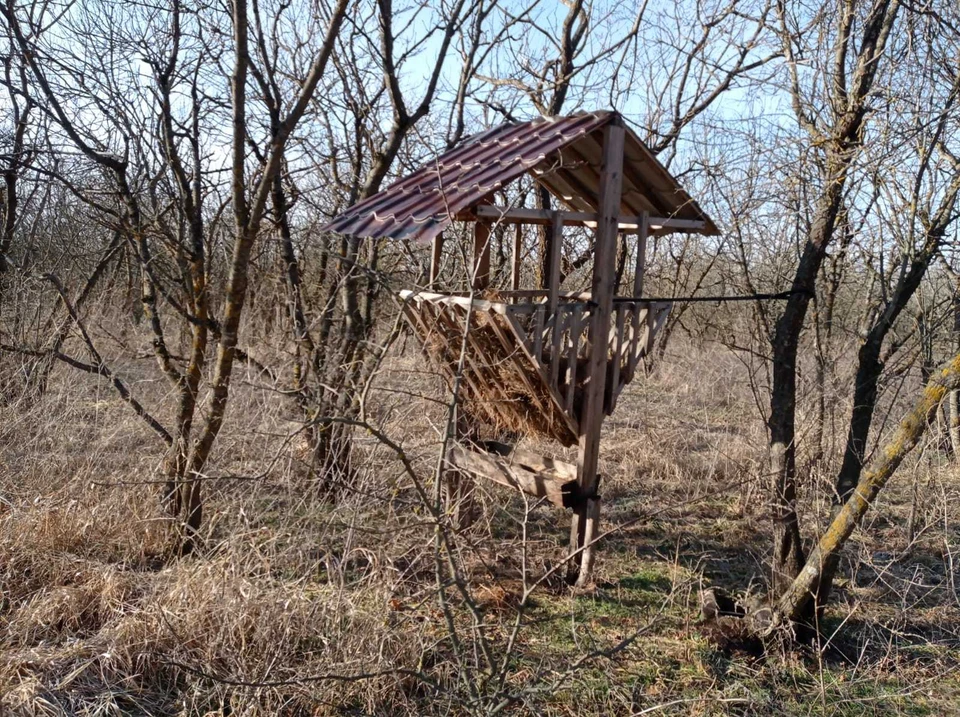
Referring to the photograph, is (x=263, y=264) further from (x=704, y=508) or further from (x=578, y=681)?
(x=578, y=681)

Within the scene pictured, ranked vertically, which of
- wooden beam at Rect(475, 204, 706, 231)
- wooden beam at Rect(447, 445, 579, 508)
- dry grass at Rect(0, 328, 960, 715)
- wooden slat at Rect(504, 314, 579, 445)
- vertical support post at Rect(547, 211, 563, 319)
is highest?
wooden beam at Rect(475, 204, 706, 231)

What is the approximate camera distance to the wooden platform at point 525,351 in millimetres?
3928

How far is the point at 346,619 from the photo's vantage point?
147 inches

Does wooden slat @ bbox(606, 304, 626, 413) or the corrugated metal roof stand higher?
the corrugated metal roof

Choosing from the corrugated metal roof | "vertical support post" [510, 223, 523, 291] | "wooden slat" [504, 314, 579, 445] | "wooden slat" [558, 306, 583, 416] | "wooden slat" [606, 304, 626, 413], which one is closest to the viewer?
the corrugated metal roof

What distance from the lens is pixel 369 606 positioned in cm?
381

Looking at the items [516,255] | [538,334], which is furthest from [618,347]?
[516,255]

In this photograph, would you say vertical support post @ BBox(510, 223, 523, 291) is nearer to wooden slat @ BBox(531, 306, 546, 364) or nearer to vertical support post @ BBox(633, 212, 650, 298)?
vertical support post @ BBox(633, 212, 650, 298)

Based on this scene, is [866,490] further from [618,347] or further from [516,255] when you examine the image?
[516,255]

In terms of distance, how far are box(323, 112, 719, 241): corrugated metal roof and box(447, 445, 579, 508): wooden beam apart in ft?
4.35

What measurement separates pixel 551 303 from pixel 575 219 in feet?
1.78

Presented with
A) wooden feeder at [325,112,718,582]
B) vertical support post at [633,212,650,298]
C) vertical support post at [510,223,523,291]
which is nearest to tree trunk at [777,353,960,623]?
wooden feeder at [325,112,718,582]

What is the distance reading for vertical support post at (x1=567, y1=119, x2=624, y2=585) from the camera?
4.16 metres

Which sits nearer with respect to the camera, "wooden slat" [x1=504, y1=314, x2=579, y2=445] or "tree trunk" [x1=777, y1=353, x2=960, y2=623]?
"tree trunk" [x1=777, y1=353, x2=960, y2=623]
